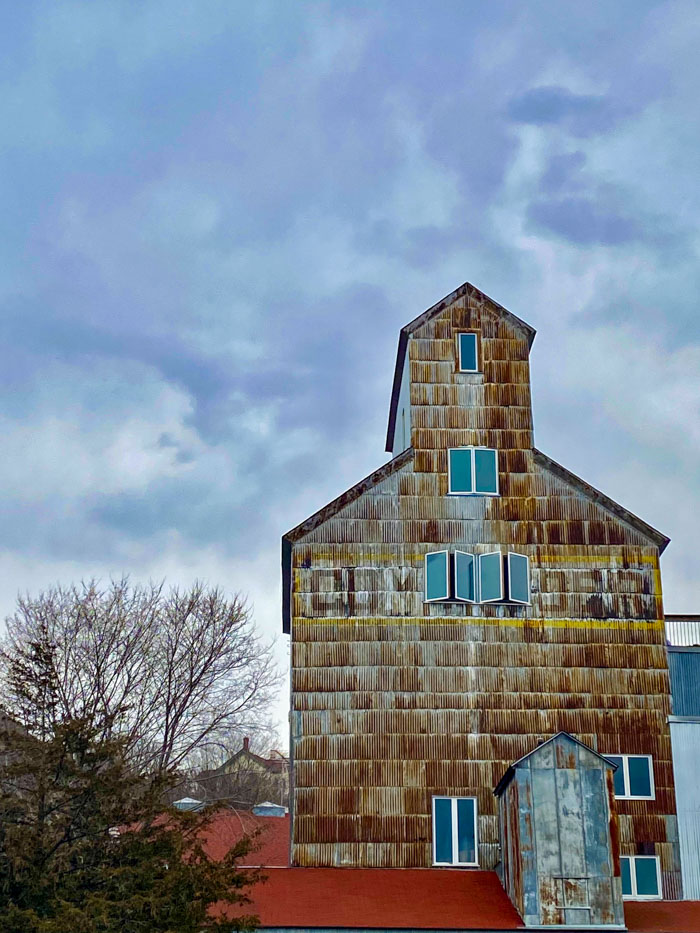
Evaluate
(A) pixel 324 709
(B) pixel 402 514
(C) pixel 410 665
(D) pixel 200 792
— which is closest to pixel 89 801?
(A) pixel 324 709

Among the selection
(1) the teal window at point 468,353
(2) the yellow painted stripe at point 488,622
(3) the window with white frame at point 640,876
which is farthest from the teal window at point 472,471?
(3) the window with white frame at point 640,876

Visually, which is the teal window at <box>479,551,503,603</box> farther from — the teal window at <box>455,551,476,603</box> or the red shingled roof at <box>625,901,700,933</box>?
the red shingled roof at <box>625,901,700,933</box>

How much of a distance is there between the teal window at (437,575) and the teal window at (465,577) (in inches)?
9.1

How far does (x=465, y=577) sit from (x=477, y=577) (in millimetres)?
310

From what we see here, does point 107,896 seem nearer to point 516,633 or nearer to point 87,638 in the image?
point 516,633

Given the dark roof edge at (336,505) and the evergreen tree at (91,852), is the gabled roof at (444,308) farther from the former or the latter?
the evergreen tree at (91,852)

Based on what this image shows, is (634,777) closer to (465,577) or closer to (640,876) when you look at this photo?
(640,876)

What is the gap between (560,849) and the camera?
20812 millimetres

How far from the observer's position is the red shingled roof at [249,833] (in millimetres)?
36278

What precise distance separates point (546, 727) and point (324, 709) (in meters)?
5.20

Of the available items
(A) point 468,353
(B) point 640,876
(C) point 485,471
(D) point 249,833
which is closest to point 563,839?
(B) point 640,876

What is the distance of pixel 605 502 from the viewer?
25.8 metres

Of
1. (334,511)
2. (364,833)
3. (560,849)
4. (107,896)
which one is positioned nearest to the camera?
(107,896)

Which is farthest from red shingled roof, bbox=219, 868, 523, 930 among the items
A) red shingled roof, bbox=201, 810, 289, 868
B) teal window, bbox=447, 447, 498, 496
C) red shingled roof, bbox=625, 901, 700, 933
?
red shingled roof, bbox=201, 810, 289, 868
